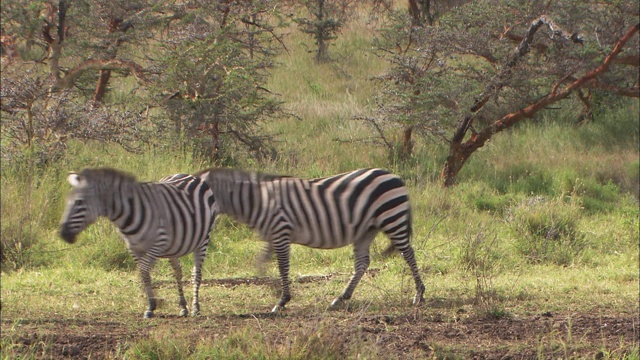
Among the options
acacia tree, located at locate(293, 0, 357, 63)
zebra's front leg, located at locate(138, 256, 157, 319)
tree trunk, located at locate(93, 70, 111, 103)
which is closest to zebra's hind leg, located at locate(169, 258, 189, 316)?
zebra's front leg, located at locate(138, 256, 157, 319)

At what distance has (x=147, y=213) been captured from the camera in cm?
647

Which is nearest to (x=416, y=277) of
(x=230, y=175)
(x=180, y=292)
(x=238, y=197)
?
(x=238, y=197)

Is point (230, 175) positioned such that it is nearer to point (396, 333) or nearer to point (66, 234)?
point (66, 234)

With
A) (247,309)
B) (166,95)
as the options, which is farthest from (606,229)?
(166,95)

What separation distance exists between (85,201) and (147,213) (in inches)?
19.8

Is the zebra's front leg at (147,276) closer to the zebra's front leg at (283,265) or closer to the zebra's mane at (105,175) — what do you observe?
the zebra's mane at (105,175)

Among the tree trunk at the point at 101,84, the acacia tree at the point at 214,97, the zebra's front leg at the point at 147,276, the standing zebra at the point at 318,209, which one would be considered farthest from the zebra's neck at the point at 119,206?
the tree trunk at the point at 101,84

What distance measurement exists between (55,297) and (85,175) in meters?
1.70

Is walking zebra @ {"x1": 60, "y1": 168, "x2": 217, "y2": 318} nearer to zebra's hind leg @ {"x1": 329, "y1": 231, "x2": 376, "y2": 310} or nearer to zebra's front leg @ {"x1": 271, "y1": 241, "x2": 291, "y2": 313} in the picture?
zebra's front leg @ {"x1": 271, "y1": 241, "x2": 291, "y2": 313}

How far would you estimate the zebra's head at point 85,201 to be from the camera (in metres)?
6.16

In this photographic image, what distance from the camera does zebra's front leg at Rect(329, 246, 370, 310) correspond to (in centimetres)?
717

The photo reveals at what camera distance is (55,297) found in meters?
7.43

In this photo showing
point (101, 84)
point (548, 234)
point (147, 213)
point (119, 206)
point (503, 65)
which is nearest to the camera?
point (119, 206)

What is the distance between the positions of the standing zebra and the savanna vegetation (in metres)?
0.44
